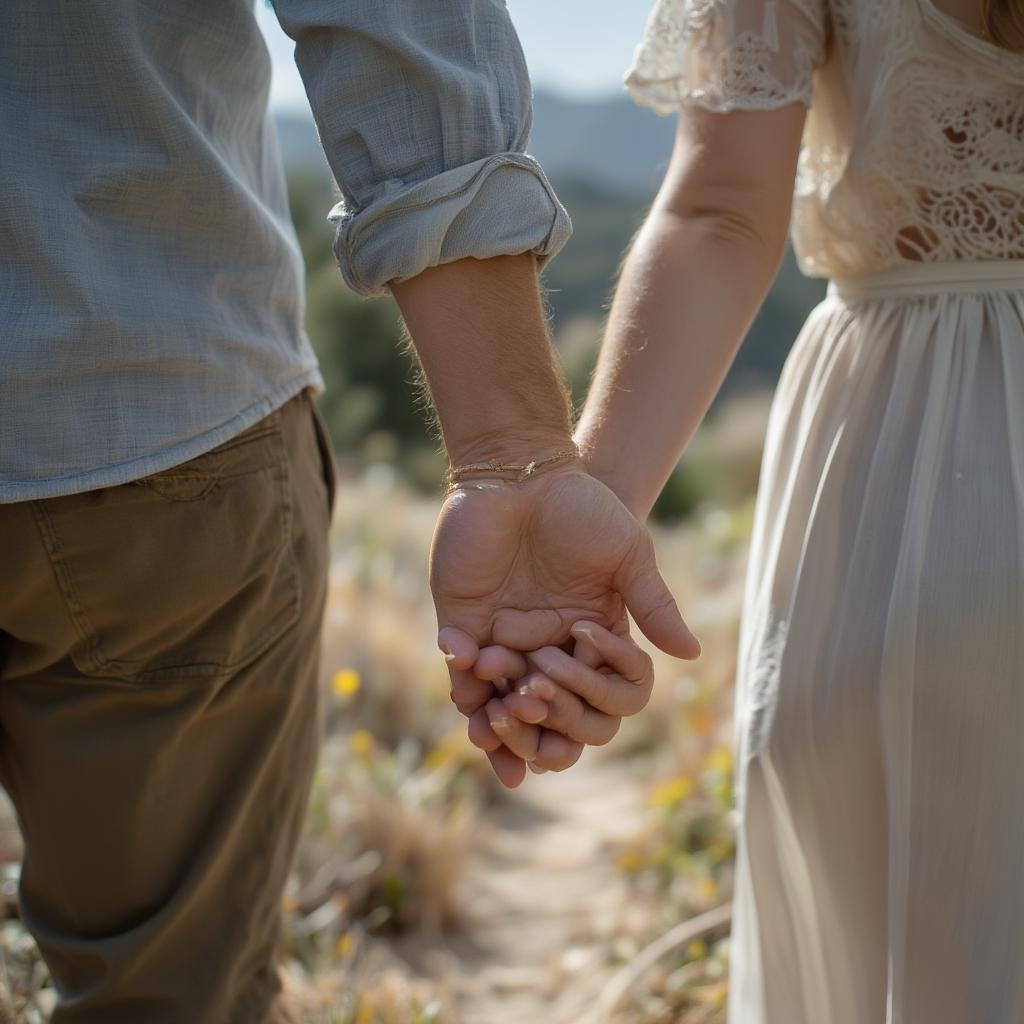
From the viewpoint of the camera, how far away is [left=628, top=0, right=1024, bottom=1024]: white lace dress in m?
1.24

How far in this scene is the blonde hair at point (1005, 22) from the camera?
125cm

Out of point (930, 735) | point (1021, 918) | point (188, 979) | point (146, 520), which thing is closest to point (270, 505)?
point (146, 520)

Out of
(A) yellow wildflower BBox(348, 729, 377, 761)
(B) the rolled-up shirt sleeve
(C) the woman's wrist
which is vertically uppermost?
(B) the rolled-up shirt sleeve

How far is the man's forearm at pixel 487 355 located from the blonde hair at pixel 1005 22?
591mm

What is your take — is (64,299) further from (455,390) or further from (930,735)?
(930,735)

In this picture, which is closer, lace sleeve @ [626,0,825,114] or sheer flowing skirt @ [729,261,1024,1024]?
sheer flowing skirt @ [729,261,1024,1024]

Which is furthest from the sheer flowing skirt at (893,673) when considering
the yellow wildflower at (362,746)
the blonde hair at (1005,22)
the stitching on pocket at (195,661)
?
the yellow wildflower at (362,746)

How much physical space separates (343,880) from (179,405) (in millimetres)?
2081

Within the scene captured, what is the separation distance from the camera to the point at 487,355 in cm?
121

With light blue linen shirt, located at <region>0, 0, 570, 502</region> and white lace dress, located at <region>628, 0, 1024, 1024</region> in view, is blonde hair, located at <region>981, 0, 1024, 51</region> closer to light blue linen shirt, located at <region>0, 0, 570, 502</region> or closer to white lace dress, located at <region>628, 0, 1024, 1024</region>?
white lace dress, located at <region>628, 0, 1024, 1024</region>

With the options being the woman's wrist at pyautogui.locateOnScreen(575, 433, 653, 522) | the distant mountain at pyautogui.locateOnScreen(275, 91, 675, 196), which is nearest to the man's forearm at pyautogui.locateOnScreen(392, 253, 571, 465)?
the woman's wrist at pyautogui.locateOnScreen(575, 433, 653, 522)

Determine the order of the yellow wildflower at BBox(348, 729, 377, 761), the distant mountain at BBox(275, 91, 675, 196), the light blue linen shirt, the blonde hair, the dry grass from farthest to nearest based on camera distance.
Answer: the distant mountain at BBox(275, 91, 675, 196), the yellow wildflower at BBox(348, 729, 377, 761), the dry grass, the blonde hair, the light blue linen shirt

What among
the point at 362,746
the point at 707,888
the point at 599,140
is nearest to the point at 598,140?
the point at 599,140

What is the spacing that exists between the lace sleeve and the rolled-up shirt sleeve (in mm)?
371
